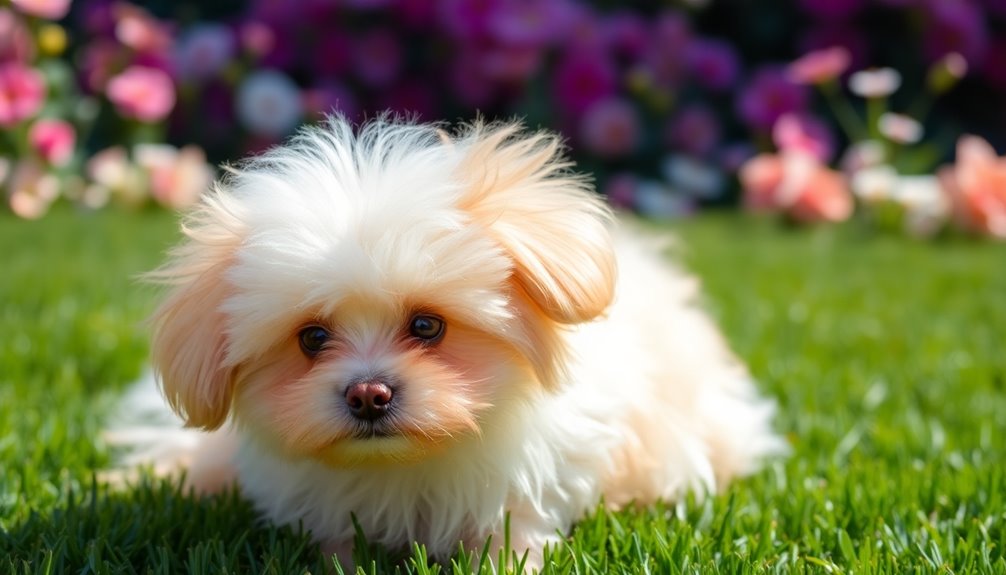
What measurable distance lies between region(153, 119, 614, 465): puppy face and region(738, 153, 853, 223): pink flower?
4.34 metres

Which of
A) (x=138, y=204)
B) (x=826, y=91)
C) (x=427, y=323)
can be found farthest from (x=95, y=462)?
(x=826, y=91)

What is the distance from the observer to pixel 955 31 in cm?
712

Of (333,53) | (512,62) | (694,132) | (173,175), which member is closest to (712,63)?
(694,132)

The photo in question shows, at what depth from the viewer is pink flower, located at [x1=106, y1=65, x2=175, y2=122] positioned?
244 inches

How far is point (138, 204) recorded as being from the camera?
6.34 m

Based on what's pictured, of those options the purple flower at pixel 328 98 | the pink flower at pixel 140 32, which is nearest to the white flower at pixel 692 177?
the purple flower at pixel 328 98

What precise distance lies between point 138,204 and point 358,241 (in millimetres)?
4845

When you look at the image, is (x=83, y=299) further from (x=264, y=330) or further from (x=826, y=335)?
(x=826, y=335)

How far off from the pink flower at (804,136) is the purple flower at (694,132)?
43cm

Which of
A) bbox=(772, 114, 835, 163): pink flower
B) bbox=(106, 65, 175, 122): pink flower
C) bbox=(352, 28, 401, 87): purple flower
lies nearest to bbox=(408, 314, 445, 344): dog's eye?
bbox=(106, 65, 175, 122): pink flower

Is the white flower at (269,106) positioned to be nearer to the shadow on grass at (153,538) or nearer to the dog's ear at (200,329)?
the shadow on grass at (153,538)

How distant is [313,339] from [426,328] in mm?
220

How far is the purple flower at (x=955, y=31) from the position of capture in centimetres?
706

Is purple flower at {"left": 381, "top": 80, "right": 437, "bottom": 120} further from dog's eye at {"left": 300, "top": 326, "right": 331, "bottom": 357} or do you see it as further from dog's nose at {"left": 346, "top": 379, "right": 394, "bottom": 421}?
dog's nose at {"left": 346, "top": 379, "right": 394, "bottom": 421}
